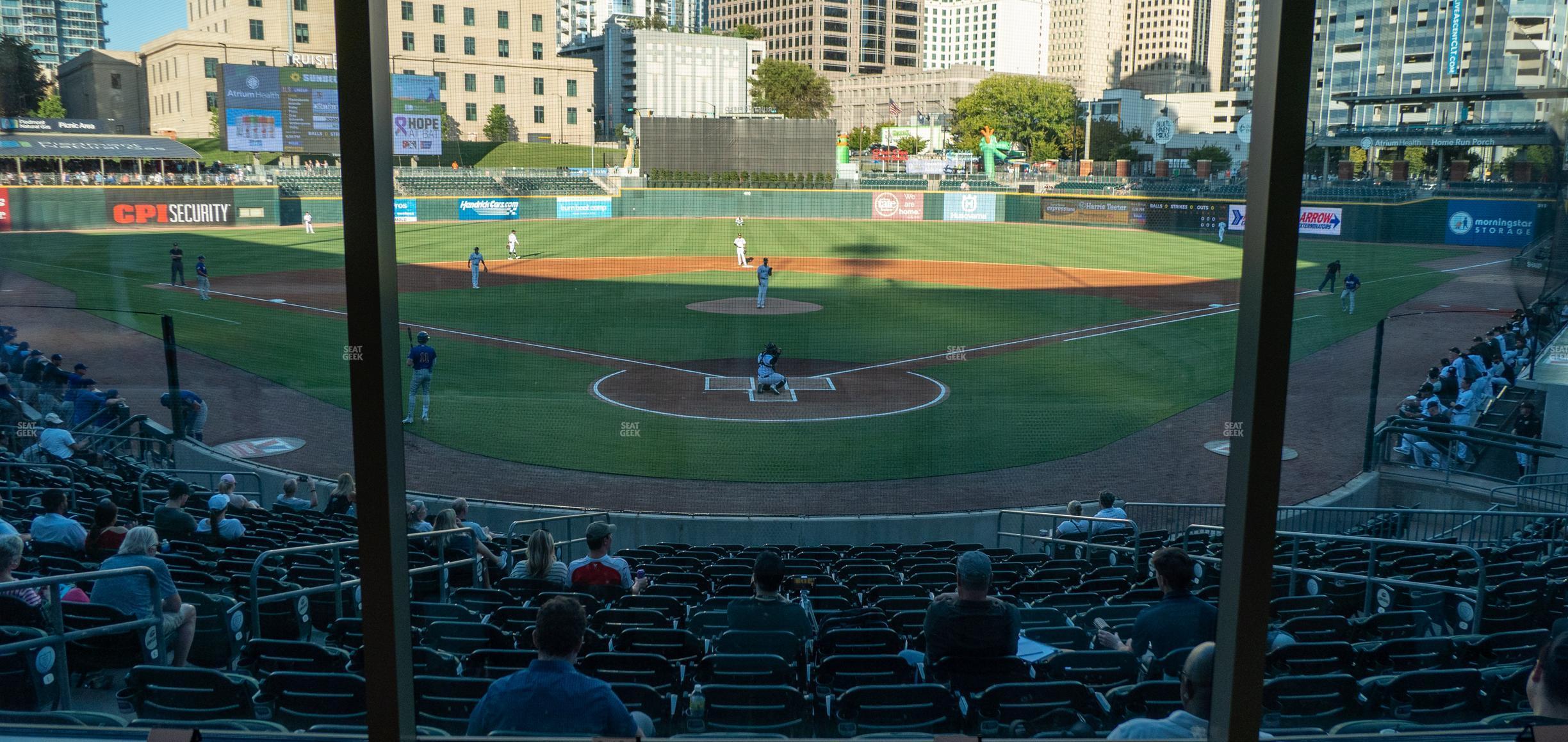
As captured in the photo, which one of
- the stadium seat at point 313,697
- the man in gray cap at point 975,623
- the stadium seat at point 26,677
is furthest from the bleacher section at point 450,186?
the man in gray cap at point 975,623

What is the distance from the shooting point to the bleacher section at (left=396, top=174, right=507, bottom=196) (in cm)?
3422

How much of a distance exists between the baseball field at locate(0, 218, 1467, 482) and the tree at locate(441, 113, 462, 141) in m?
3.12

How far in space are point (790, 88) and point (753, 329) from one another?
24.9m

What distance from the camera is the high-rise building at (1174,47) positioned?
34.7 m

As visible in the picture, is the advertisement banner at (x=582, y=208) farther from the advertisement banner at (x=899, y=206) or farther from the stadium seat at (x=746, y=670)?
the stadium seat at (x=746, y=670)

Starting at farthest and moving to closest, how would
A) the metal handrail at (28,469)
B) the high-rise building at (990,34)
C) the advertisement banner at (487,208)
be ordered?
the high-rise building at (990,34)
the advertisement banner at (487,208)
the metal handrail at (28,469)

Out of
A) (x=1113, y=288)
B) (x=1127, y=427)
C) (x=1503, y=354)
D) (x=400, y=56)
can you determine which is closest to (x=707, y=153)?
(x=400, y=56)

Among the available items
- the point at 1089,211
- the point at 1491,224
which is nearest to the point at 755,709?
the point at 1491,224

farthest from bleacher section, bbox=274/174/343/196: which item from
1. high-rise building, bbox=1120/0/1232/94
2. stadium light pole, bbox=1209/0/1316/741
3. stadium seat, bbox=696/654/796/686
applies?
stadium light pole, bbox=1209/0/1316/741

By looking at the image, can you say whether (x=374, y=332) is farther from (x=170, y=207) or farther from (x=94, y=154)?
(x=170, y=207)

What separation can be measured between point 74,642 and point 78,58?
636 cm

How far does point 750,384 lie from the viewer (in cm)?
1667

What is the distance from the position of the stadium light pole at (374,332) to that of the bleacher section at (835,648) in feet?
2.41

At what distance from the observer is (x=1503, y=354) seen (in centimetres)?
1307
